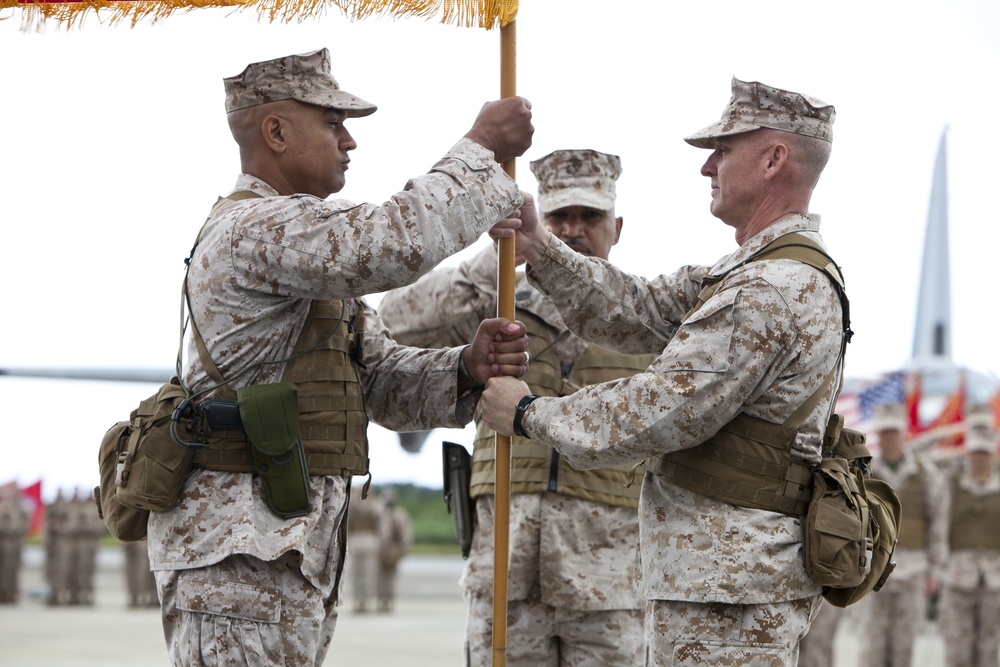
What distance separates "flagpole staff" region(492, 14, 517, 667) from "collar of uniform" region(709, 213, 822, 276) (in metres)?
0.68

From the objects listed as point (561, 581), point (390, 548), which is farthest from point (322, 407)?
point (390, 548)

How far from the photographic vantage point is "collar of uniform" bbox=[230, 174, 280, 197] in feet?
12.2

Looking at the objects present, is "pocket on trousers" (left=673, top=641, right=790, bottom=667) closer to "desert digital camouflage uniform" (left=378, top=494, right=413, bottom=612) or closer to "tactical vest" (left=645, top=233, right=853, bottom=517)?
"tactical vest" (left=645, top=233, right=853, bottom=517)

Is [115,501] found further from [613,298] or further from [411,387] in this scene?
[613,298]

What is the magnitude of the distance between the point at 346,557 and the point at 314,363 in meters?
0.62

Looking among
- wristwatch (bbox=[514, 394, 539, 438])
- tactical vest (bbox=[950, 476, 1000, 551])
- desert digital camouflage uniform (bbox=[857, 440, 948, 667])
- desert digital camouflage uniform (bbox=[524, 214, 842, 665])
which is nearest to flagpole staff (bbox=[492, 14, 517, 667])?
wristwatch (bbox=[514, 394, 539, 438])

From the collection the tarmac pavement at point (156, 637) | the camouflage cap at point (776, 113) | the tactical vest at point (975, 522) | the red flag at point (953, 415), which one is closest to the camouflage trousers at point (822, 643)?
the tactical vest at point (975, 522)

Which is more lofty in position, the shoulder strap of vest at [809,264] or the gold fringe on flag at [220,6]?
the gold fringe on flag at [220,6]

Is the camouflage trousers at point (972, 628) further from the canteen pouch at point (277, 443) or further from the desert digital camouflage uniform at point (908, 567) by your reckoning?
the canteen pouch at point (277, 443)

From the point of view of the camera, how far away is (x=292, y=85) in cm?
370

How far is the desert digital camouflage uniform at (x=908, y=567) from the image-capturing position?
1126cm

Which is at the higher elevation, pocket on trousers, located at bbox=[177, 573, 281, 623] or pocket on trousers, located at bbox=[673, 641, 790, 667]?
pocket on trousers, located at bbox=[177, 573, 281, 623]

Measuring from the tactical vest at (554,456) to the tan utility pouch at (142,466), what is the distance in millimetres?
1676

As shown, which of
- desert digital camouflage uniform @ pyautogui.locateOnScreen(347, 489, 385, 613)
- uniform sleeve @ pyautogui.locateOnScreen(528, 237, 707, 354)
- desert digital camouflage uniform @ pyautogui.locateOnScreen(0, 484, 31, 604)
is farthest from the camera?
desert digital camouflage uniform @ pyautogui.locateOnScreen(0, 484, 31, 604)
